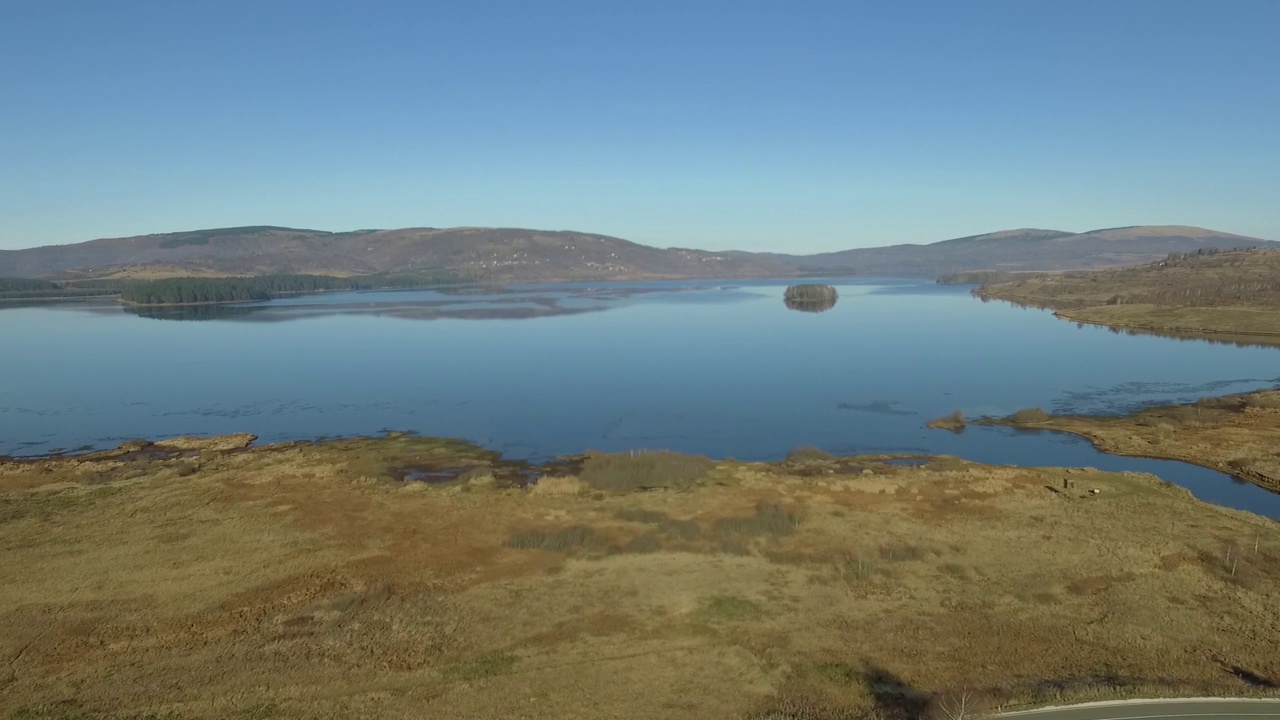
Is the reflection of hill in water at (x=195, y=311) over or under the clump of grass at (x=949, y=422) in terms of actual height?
over

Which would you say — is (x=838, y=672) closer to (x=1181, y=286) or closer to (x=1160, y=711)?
(x=1160, y=711)

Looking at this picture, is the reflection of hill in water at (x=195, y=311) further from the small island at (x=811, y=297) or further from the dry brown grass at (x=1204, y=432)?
the dry brown grass at (x=1204, y=432)

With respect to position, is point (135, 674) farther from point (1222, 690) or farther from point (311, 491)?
point (1222, 690)

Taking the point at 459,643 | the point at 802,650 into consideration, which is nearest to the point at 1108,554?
the point at 802,650

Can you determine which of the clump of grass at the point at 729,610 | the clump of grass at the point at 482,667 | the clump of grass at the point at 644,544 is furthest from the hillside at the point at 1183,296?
the clump of grass at the point at 482,667

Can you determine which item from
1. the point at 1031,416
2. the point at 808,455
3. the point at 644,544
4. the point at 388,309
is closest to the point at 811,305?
the point at 388,309

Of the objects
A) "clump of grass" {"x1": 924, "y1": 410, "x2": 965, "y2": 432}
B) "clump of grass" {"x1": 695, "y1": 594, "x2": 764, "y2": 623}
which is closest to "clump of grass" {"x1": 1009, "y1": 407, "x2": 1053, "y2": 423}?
"clump of grass" {"x1": 924, "y1": 410, "x2": 965, "y2": 432}
